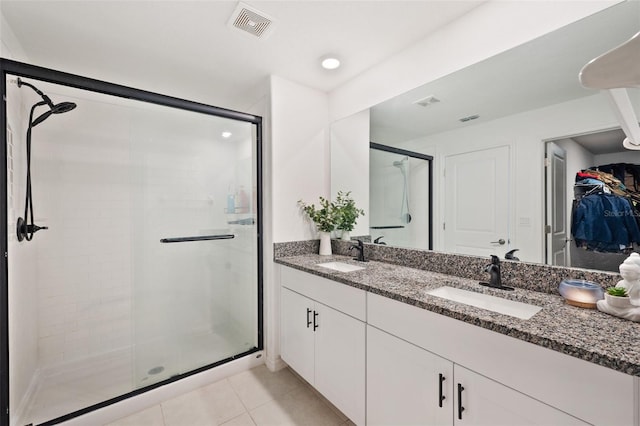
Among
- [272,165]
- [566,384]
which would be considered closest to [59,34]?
[272,165]

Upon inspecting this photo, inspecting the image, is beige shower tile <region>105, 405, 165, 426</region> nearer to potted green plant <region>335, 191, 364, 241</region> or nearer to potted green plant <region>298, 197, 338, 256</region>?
potted green plant <region>298, 197, 338, 256</region>

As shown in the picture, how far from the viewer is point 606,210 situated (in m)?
1.18

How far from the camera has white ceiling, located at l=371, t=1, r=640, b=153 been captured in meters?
1.16

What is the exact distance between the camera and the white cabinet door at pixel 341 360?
1.47 meters

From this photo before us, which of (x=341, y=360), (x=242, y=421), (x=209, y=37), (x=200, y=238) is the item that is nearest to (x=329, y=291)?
(x=341, y=360)

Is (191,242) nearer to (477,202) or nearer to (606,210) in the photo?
(477,202)

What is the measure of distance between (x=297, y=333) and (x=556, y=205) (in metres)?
1.68

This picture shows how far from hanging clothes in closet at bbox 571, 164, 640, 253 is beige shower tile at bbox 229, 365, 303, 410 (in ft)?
6.35

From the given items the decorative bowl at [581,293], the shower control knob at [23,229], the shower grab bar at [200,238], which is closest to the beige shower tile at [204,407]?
the shower grab bar at [200,238]

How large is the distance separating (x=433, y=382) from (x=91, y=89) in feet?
7.64

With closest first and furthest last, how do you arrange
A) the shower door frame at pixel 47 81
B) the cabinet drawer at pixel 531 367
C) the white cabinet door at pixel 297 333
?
the cabinet drawer at pixel 531 367 → the shower door frame at pixel 47 81 → the white cabinet door at pixel 297 333

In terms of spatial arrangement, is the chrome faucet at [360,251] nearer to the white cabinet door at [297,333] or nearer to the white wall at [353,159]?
the white wall at [353,159]

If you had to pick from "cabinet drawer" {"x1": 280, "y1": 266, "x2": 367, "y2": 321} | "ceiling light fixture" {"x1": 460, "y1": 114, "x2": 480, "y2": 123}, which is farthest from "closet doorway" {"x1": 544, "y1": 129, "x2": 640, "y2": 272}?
"cabinet drawer" {"x1": 280, "y1": 266, "x2": 367, "y2": 321}

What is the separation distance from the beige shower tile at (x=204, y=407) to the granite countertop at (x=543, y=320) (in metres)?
1.10
